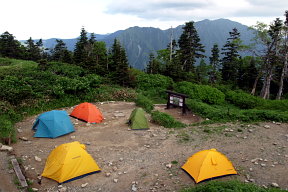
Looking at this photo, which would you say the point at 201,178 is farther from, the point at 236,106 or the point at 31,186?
the point at 236,106

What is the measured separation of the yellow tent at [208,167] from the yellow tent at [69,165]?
3.74m

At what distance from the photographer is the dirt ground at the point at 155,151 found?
304 inches

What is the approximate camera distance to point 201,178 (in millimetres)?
7625

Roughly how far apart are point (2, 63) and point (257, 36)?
33.8m

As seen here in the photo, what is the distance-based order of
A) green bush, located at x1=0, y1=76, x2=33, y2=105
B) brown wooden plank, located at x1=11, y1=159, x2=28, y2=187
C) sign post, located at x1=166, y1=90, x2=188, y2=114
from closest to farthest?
brown wooden plank, located at x1=11, y1=159, x2=28, y2=187 → green bush, located at x1=0, y1=76, x2=33, y2=105 → sign post, located at x1=166, y1=90, x2=188, y2=114

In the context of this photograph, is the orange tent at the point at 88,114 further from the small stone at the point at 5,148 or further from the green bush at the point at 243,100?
the green bush at the point at 243,100

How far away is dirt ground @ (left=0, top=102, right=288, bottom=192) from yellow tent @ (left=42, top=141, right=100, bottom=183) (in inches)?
8.8

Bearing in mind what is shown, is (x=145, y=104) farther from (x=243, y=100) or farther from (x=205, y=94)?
(x=243, y=100)

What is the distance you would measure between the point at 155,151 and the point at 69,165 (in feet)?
13.4

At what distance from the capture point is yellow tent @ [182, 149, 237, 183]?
7.74 m

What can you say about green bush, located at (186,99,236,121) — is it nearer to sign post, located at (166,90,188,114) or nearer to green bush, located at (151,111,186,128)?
sign post, located at (166,90,188,114)

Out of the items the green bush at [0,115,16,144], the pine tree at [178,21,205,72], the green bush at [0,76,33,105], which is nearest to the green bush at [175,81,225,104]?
the green bush at [0,76,33,105]

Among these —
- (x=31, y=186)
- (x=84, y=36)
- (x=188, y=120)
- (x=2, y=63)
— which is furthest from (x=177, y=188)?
(x=84, y=36)

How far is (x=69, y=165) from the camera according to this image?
309 inches
